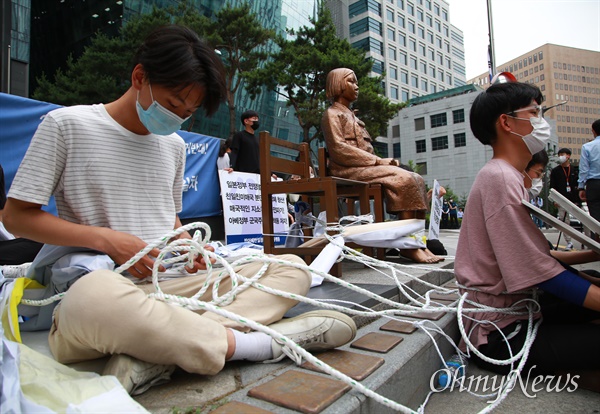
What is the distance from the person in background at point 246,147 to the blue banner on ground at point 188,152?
0.35 metres

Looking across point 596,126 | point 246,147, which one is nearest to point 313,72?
point 246,147

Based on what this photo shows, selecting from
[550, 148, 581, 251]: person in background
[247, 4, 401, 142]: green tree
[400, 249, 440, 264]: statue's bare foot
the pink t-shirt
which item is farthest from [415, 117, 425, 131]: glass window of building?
the pink t-shirt

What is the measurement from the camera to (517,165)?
1793 millimetres

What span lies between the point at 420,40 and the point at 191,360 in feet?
204

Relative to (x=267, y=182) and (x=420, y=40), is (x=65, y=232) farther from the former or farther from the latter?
(x=420, y=40)

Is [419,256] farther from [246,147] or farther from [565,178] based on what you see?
[565,178]

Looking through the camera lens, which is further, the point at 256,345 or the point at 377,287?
the point at 377,287

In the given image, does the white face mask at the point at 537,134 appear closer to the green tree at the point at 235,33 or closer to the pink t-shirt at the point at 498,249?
the pink t-shirt at the point at 498,249

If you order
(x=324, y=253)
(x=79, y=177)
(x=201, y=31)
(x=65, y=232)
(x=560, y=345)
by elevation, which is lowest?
(x=560, y=345)

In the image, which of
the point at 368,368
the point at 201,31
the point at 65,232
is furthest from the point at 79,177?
the point at 201,31

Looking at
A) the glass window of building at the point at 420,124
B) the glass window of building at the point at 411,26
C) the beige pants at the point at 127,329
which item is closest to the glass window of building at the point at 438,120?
the glass window of building at the point at 420,124

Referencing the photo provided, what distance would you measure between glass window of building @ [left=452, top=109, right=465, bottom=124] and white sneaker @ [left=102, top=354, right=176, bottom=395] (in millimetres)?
44159

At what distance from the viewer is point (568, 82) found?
238ft

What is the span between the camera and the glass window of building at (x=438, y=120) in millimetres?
42375
